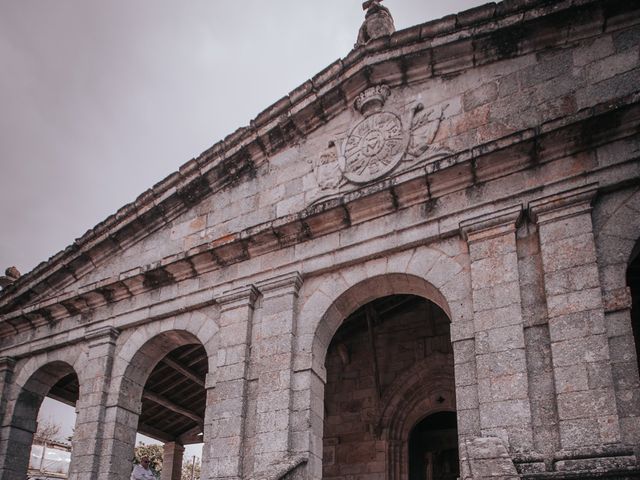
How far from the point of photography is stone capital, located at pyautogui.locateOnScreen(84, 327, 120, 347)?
36.1 ft

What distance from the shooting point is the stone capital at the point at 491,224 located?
25.9 ft

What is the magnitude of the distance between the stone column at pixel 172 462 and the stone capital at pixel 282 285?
28.5 feet

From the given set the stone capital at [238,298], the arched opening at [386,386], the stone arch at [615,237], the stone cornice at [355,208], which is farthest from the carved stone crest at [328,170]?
the stone arch at [615,237]

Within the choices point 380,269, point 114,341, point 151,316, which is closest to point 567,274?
point 380,269

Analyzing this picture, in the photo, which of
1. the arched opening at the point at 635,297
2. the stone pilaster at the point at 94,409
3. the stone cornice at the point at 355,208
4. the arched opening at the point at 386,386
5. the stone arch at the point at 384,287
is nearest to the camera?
the stone cornice at the point at 355,208

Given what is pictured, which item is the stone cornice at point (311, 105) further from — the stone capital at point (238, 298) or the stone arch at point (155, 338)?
the stone capital at point (238, 298)

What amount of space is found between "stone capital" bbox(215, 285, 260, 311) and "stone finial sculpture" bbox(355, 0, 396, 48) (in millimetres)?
4121

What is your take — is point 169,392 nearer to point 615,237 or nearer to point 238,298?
point 238,298

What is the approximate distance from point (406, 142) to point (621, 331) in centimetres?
393

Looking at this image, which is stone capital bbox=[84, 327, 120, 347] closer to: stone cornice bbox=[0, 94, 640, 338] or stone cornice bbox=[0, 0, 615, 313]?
stone cornice bbox=[0, 94, 640, 338]

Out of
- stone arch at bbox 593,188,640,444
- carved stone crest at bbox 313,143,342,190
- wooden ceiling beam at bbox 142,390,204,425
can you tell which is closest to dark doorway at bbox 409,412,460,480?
carved stone crest at bbox 313,143,342,190

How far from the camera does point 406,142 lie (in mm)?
9289

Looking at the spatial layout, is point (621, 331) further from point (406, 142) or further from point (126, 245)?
point (126, 245)

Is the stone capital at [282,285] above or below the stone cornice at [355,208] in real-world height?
below
